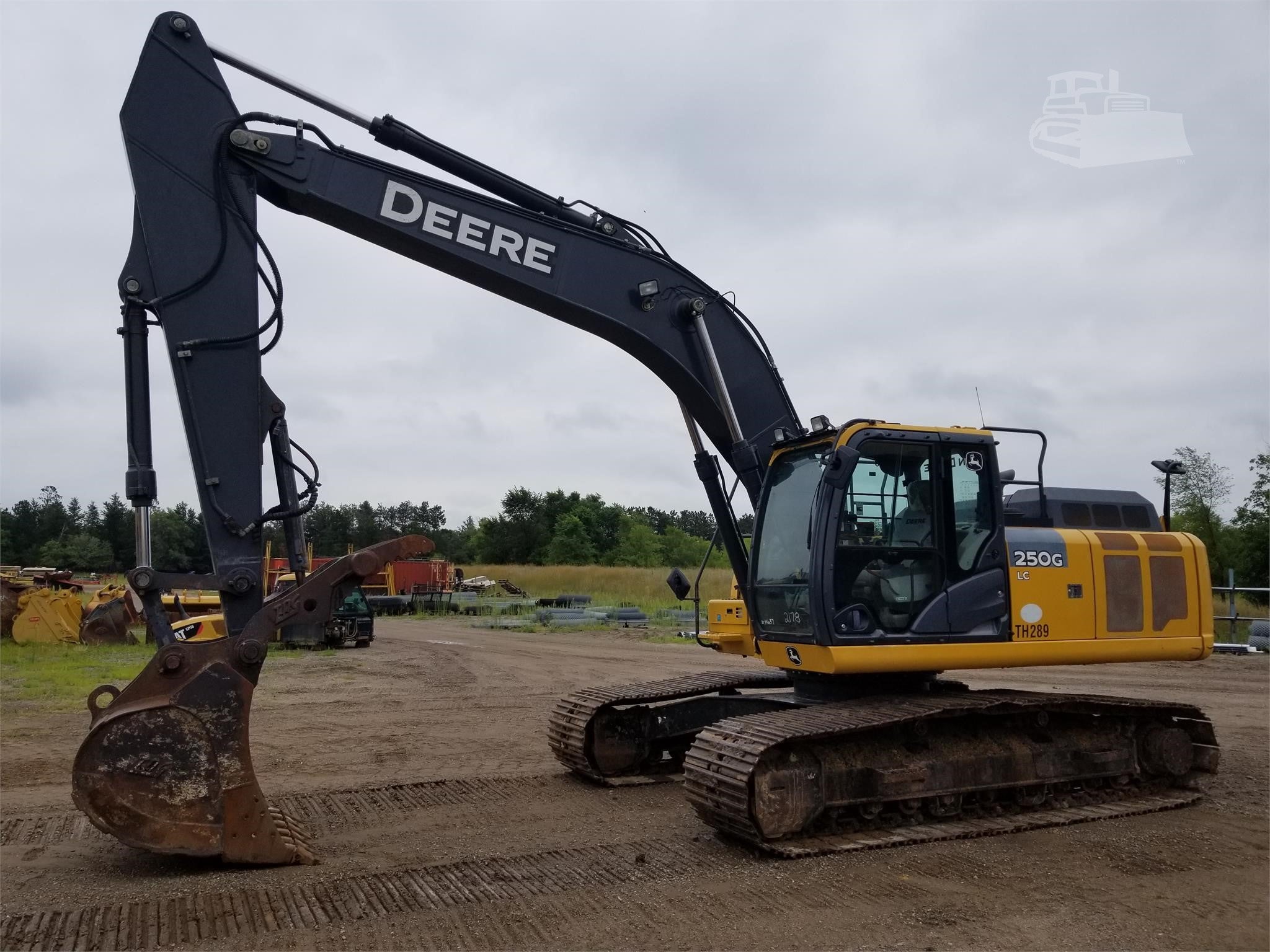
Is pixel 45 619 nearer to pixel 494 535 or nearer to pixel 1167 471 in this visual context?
pixel 1167 471

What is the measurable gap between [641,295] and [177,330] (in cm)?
303

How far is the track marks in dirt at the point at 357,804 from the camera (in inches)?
264

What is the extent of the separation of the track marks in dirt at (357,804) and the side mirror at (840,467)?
3.38m

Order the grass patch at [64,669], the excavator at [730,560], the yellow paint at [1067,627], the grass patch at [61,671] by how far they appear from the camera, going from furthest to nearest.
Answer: the grass patch at [61,671], the grass patch at [64,669], the yellow paint at [1067,627], the excavator at [730,560]

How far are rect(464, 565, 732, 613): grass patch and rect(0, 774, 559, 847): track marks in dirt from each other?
22.7m

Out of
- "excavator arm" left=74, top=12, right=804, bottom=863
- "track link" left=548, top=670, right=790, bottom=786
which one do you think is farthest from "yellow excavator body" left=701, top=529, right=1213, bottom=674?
"excavator arm" left=74, top=12, right=804, bottom=863

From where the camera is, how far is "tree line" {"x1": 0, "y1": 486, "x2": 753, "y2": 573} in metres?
68.6

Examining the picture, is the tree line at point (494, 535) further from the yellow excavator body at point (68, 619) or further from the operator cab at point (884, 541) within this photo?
the operator cab at point (884, 541)

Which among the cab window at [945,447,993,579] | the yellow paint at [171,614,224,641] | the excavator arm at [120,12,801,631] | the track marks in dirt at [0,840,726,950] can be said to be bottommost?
the track marks in dirt at [0,840,726,950]

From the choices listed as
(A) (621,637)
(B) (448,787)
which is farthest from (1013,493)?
(A) (621,637)

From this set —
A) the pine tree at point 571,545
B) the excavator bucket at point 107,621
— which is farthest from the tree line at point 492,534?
the excavator bucket at point 107,621

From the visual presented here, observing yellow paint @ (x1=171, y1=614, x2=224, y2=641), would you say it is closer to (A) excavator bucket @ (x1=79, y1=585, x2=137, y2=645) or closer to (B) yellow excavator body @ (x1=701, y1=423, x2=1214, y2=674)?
(A) excavator bucket @ (x1=79, y1=585, x2=137, y2=645)

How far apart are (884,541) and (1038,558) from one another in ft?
4.40

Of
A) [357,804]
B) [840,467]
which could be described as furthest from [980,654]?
[357,804]
